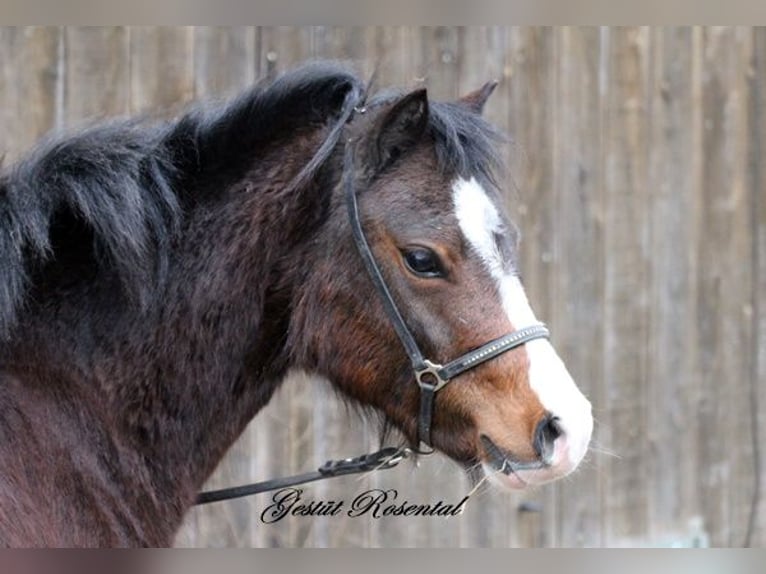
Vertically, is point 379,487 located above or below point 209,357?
below

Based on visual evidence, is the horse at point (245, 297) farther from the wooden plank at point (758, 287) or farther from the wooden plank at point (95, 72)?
the wooden plank at point (758, 287)

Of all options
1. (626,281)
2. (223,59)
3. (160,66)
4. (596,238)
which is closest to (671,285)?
(626,281)

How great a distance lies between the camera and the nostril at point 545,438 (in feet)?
7.48

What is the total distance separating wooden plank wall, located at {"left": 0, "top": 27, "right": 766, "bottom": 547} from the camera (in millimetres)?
4121

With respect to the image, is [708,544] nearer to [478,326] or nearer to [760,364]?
[760,364]

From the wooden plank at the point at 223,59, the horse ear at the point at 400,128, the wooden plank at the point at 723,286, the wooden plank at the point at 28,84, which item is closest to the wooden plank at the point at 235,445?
the wooden plank at the point at 223,59

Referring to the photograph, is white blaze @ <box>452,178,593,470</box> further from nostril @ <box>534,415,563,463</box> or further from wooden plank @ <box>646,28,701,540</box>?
wooden plank @ <box>646,28,701,540</box>

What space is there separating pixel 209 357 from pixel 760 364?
307 cm

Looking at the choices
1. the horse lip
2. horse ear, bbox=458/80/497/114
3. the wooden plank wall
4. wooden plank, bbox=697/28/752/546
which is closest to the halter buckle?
the horse lip

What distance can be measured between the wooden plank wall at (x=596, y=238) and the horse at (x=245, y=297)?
1668 millimetres

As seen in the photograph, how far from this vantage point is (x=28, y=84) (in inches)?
158

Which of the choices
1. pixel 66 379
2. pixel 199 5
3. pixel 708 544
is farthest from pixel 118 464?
pixel 708 544

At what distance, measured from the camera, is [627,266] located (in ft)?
14.9

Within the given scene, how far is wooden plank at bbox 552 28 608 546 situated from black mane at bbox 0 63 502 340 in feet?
6.03
